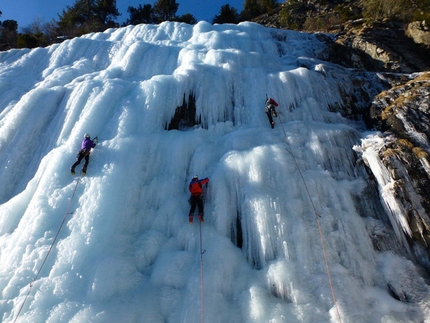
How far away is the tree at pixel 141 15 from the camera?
80.9 feet

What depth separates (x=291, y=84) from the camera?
8047 millimetres

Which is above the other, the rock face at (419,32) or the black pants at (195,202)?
the rock face at (419,32)

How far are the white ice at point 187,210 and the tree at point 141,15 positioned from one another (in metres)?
19.4

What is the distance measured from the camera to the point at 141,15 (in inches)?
978

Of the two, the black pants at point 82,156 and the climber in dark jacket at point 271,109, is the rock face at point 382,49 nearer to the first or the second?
the climber in dark jacket at point 271,109


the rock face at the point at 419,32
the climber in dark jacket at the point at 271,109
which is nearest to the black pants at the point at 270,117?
the climber in dark jacket at the point at 271,109

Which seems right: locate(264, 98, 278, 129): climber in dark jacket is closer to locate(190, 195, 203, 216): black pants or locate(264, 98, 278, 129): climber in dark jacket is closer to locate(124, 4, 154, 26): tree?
locate(190, 195, 203, 216): black pants

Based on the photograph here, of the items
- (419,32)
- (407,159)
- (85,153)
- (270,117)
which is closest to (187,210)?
(85,153)

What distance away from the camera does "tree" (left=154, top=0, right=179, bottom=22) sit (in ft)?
79.7

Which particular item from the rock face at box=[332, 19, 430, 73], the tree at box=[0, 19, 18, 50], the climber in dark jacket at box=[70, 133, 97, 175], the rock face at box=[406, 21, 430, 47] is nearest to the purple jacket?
the climber in dark jacket at box=[70, 133, 97, 175]

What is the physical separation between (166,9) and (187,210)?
78.8 feet

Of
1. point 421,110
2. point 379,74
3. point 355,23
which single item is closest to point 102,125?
point 421,110

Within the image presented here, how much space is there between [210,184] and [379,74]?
6.72 m

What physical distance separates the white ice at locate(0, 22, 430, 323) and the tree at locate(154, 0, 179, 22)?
1903cm
